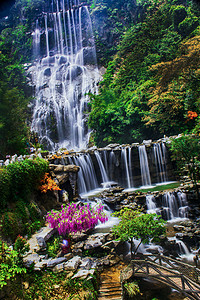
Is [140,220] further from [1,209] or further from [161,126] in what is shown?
[161,126]

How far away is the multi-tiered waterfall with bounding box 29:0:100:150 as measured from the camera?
24922 mm

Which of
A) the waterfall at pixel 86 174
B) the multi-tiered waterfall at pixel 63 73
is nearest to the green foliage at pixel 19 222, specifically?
the waterfall at pixel 86 174

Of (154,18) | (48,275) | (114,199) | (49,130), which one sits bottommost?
(48,275)

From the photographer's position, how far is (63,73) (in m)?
29.2

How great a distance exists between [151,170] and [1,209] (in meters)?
11.5

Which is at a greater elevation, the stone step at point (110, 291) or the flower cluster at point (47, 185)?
the flower cluster at point (47, 185)

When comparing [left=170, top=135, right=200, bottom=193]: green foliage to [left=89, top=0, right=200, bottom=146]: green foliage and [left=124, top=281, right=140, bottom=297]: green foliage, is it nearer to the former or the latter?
[left=89, top=0, right=200, bottom=146]: green foliage

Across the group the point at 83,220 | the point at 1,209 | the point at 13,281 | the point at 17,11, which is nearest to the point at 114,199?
the point at 83,220

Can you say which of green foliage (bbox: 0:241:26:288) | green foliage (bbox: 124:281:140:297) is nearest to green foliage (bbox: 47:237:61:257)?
green foliage (bbox: 0:241:26:288)

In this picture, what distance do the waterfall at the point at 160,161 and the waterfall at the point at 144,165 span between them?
77 cm

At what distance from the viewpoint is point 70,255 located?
20.0 feet

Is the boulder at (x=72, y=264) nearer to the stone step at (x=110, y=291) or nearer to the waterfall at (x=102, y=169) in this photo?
the stone step at (x=110, y=291)

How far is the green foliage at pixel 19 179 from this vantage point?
7.22 metres

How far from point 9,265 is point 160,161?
12.8 m
